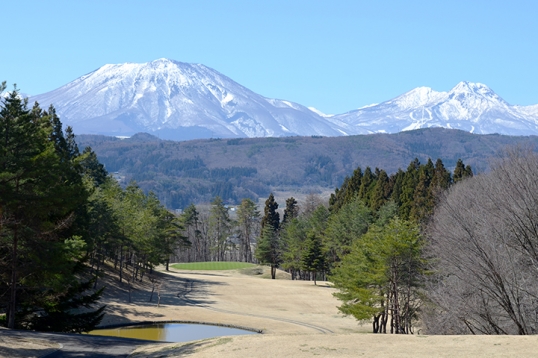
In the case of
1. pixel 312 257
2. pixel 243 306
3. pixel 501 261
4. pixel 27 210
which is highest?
pixel 27 210

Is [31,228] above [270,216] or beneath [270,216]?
beneath

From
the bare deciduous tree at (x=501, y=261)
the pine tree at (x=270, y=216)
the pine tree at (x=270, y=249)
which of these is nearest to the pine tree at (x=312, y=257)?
the pine tree at (x=270, y=249)

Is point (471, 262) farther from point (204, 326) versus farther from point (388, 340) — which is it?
point (204, 326)

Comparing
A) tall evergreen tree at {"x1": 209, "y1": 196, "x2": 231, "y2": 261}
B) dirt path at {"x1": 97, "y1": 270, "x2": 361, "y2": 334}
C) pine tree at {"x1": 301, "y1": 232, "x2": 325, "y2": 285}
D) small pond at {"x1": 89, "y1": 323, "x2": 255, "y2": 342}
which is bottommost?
small pond at {"x1": 89, "y1": 323, "x2": 255, "y2": 342}

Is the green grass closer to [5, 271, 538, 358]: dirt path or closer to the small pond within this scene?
[5, 271, 538, 358]: dirt path

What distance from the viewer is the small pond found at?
4670 cm

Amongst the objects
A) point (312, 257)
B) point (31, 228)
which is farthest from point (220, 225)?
point (31, 228)

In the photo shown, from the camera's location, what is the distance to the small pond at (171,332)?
46703 mm

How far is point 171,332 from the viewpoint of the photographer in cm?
4988

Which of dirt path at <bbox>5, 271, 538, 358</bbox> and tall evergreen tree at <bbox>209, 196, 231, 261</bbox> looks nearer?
dirt path at <bbox>5, 271, 538, 358</bbox>

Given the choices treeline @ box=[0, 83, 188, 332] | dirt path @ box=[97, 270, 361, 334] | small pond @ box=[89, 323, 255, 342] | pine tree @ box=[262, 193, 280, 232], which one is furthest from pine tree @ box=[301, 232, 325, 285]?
treeline @ box=[0, 83, 188, 332]

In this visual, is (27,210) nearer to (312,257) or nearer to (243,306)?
(243,306)

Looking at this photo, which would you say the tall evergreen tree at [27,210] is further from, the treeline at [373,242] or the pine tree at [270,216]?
the pine tree at [270,216]

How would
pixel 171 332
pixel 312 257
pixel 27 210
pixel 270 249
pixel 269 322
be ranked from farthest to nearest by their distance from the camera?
pixel 270 249
pixel 312 257
pixel 269 322
pixel 171 332
pixel 27 210
